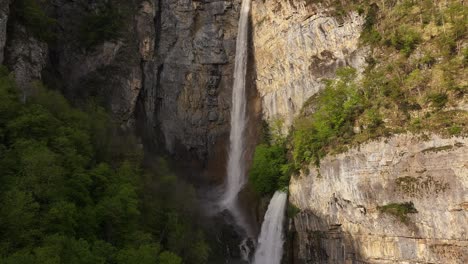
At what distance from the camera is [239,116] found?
4472cm

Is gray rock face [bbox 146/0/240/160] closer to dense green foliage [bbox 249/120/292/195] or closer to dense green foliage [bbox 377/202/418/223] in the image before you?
dense green foliage [bbox 249/120/292/195]

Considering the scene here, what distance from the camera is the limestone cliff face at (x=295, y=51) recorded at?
34.0 metres

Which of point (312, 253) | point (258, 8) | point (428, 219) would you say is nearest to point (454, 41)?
point (428, 219)

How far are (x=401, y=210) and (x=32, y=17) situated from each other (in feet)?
98.0

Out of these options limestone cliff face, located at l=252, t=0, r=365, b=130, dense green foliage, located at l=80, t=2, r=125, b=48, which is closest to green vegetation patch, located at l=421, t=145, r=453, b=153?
limestone cliff face, located at l=252, t=0, r=365, b=130

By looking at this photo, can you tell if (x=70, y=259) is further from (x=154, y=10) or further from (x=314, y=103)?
(x=154, y=10)

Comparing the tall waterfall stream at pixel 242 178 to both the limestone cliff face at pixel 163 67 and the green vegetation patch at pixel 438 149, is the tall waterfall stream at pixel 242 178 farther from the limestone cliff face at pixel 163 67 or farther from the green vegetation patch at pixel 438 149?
the green vegetation patch at pixel 438 149

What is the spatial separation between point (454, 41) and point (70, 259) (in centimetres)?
2519

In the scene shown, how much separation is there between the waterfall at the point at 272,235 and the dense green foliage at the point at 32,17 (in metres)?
23.4

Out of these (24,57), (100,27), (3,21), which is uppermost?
(100,27)

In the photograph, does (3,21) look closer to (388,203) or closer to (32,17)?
(32,17)

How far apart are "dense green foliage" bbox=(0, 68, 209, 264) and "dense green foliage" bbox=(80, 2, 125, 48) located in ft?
40.9

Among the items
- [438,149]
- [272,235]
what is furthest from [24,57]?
[438,149]

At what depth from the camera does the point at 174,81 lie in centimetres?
4547
